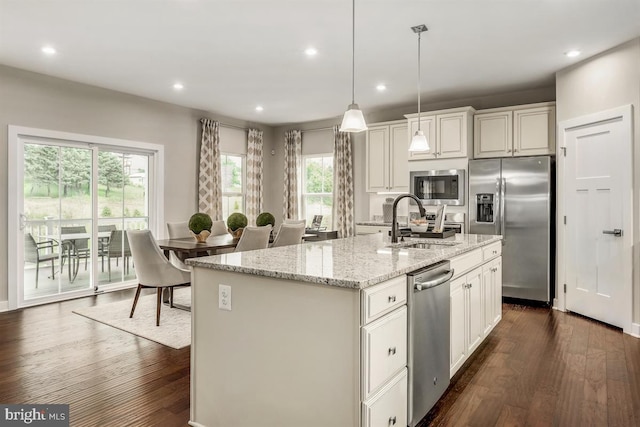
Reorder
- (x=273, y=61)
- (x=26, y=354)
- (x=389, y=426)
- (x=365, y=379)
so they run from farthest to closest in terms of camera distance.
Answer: (x=273, y=61) → (x=26, y=354) → (x=389, y=426) → (x=365, y=379)

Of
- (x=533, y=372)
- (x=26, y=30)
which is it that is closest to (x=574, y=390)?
(x=533, y=372)

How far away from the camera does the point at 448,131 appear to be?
521 centimetres

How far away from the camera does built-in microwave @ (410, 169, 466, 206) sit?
5145 mm

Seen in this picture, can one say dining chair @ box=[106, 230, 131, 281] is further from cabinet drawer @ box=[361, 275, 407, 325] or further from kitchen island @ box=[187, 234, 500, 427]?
cabinet drawer @ box=[361, 275, 407, 325]

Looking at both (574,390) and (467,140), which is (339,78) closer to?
(467,140)

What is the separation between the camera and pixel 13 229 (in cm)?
431

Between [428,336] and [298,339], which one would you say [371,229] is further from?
[298,339]

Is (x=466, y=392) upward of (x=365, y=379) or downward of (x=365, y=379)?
downward

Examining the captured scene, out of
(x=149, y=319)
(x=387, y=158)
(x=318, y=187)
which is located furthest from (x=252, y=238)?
(x=318, y=187)

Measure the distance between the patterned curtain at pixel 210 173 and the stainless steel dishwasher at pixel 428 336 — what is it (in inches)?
184

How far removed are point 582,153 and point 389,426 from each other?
376 cm

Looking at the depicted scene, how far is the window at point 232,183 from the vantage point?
6832 mm

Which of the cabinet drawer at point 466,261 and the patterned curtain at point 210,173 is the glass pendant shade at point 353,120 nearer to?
the cabinet drawer at point 466,261

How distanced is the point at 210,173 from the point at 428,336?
4940 millimetres
